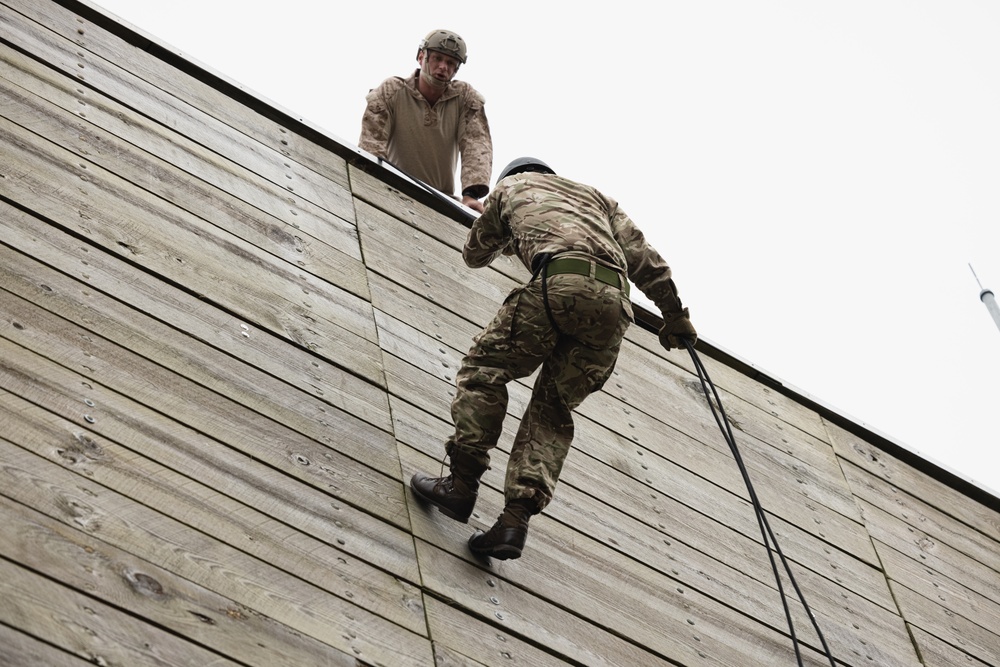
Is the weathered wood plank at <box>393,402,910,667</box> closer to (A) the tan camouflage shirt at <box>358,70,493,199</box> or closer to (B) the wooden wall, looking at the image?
(B) the wooden wall

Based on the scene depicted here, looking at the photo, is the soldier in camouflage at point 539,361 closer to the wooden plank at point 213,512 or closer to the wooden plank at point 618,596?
the wooden plank at point 618,596

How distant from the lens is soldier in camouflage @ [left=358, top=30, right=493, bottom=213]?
20.0ft

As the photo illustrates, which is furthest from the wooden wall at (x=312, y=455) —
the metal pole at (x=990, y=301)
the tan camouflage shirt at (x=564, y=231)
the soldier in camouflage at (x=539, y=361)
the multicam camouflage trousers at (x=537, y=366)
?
the metal pole at (x=990, y=301)

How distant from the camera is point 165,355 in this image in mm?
3365

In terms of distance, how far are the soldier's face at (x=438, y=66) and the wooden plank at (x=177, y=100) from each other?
104 cm

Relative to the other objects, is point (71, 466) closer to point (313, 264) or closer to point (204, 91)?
point (313, 264)

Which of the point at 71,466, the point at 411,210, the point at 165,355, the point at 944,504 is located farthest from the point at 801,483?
the point at 71,466

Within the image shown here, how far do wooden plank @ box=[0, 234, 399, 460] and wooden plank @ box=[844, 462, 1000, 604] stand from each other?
→ 2.33 m

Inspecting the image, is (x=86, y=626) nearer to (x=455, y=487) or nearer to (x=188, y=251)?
(x=455, y=487)

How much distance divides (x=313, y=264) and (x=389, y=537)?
4.52ft

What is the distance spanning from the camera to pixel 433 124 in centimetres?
623

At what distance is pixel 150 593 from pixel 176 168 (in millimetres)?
2167

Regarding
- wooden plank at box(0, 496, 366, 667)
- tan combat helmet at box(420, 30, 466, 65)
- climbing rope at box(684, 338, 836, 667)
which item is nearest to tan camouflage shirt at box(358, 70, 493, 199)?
tan combat helmet at box(420, 30, 466, 65)

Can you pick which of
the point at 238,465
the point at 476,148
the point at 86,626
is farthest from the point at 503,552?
the point at 476,148
